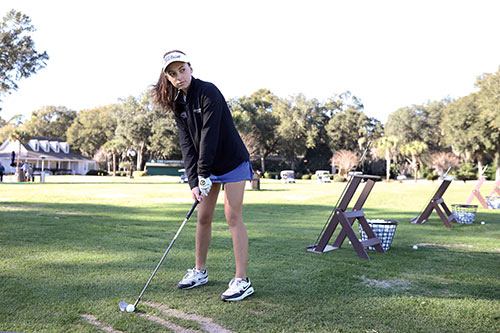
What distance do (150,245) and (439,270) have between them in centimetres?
333

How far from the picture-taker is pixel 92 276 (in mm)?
3826

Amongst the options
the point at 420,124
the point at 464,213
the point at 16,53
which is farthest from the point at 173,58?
the point at 420,124

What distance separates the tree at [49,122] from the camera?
250 ft

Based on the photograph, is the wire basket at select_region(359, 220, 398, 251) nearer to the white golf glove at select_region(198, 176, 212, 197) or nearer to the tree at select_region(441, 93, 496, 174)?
the white golf glove at select_region(198, 176, 212, 197)

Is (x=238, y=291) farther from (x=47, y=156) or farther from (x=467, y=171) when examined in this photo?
(x=47, y=156)

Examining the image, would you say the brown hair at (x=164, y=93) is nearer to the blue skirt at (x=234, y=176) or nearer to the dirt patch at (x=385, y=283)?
the blue skirt at (x=234, y=176)

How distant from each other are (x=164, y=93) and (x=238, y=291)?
1647 millimetres

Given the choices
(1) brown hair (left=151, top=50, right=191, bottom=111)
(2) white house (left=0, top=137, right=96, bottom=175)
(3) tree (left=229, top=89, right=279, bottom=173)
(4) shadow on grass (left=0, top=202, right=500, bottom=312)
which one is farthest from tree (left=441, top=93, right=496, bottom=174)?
(2) white house (left=0, top=137, right=96, bottom=175)

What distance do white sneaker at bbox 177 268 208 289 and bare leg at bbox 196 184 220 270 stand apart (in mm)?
58

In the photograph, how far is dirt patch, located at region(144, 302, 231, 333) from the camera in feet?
8.77

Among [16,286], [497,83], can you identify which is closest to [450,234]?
[16,286]

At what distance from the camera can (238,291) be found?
325 centimetres

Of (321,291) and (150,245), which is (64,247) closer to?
(150,245)

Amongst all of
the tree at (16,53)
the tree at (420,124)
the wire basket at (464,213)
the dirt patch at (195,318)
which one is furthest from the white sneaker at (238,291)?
the tree at (420,124)
